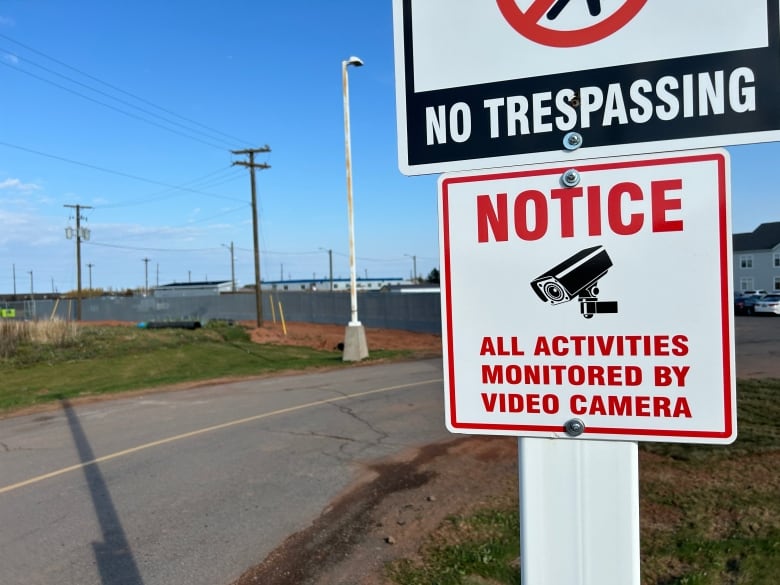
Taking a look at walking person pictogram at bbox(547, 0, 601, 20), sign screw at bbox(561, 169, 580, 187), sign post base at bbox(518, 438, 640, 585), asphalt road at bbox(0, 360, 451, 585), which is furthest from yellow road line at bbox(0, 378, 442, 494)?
walking person pictogram at bbox(547, 0, 601, 20)

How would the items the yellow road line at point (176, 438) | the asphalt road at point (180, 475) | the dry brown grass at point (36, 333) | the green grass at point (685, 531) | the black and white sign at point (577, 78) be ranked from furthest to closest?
the dry brown grass at point (36, 333)
the yellow road line at point (176, 438)
the asphalt road at point (180, 475)
the green grass at point (685, 531)
the black and white sign at point (577, 78)

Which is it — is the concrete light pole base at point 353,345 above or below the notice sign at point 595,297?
below

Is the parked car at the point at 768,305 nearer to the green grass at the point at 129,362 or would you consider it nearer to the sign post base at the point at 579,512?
the green grass at the point at 129,362

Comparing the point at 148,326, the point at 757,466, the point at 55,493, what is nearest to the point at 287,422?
the point at 55,493

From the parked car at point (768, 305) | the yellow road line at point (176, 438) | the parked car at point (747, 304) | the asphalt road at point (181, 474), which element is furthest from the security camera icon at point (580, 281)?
the parked car at point (747, 304)

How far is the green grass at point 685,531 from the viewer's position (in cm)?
403

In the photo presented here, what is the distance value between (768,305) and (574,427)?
150ft

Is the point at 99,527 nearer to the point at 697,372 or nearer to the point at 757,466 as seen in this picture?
the point at 697,372

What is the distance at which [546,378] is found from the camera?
1486 millimetres

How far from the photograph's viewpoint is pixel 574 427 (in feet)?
4.83

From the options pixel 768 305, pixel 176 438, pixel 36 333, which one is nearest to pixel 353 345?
pixel 176 438

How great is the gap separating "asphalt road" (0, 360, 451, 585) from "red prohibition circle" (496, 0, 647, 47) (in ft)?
13.9

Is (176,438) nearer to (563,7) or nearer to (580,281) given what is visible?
(580,281)

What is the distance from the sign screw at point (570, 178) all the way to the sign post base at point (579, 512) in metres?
0.62
